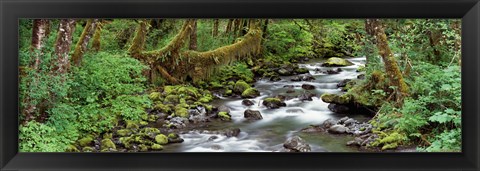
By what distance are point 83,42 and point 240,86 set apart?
42.3 inches

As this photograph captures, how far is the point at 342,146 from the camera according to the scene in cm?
306

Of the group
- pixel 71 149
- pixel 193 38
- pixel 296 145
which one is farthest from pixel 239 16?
pixel 71 149

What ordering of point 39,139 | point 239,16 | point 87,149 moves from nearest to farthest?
point 239,16 < point 39,139 < point 87,149

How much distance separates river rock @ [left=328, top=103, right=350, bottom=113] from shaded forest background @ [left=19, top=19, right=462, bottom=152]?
2.7 inches

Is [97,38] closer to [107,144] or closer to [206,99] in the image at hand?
[107,144]

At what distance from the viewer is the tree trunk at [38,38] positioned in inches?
113

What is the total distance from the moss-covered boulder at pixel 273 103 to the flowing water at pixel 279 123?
3 centimetres

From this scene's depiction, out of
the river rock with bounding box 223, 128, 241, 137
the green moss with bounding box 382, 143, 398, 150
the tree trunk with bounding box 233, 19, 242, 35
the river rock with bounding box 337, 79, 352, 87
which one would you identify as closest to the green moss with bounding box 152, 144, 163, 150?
the river rock with bounding box 223, 128, 241, 137

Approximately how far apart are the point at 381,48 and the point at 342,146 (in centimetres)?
72

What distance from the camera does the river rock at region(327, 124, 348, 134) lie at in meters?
3.18

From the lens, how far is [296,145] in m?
3.10

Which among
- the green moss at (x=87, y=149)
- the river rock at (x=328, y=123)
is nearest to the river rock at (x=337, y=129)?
the river rock at (x=328, y=123)
